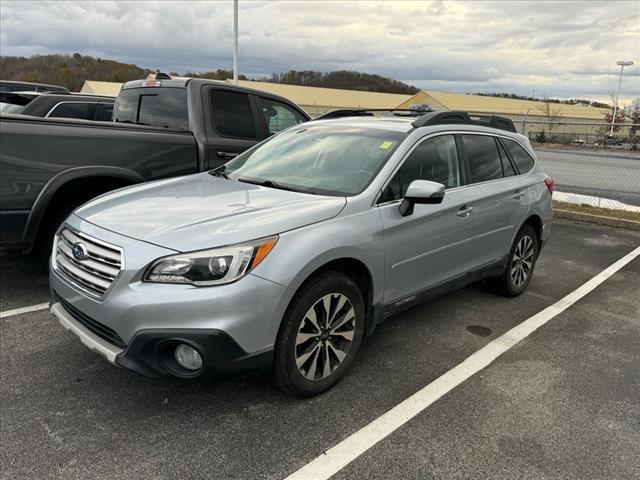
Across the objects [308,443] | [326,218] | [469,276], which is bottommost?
[308,443]

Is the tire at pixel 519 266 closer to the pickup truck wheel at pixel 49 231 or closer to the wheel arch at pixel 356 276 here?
the wheel arch at pixel 356 276

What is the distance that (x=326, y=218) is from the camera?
308 centimetres

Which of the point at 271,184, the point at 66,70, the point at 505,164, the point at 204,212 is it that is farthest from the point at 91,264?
the point at 66,70

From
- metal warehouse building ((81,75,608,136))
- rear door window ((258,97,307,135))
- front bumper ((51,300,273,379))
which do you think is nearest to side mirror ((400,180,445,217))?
front bumper ((51,300,273,379))

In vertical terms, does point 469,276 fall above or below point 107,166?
below

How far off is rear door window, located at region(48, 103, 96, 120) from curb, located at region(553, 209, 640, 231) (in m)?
8.17

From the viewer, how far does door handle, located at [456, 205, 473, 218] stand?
160 inches

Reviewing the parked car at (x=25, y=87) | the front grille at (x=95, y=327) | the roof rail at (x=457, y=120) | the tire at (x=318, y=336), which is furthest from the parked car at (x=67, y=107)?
the tire at (x=318, y=336)

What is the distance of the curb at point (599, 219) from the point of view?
8.79 m

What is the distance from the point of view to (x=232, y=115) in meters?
5.91

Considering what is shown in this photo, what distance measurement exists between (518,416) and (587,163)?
16.9 m

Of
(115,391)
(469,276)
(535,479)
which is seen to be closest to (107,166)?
(115,391)

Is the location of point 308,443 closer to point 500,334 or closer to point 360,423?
point 360,423

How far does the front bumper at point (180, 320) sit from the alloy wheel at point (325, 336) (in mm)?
262
